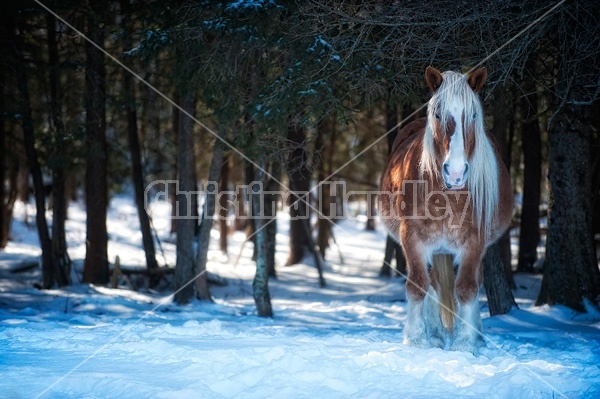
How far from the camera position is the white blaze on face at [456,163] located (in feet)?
15.7

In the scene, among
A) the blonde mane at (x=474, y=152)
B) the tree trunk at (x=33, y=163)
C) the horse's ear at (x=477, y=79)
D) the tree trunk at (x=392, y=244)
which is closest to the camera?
the blonde mane at (x=474, y=152)

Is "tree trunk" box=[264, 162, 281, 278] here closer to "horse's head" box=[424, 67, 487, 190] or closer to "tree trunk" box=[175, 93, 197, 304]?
"tree trunk" box=[175, 93, 197, 304]

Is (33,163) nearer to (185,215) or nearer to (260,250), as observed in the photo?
(185,215)

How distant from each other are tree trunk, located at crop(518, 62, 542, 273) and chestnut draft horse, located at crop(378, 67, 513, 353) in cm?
626

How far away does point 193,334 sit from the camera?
602 cm

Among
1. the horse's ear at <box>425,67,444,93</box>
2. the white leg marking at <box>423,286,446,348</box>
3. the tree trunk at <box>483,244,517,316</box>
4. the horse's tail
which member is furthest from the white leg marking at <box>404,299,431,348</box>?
the tree trunk at <box>483,244,517,316</box>

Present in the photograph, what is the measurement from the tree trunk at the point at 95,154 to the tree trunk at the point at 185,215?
1.85 meters

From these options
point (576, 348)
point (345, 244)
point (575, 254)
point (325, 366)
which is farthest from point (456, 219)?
point (345, 244)

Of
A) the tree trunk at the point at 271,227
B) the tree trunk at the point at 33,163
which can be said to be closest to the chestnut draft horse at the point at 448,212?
the tree trunk at the point at 271,227

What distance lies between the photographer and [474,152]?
17.3 feet

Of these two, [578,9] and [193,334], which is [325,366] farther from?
[578,9]

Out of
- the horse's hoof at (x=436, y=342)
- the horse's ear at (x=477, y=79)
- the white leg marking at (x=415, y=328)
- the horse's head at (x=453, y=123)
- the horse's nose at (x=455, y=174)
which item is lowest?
the horse's hoof at (x=436, y=342)

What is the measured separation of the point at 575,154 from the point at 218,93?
5006mm

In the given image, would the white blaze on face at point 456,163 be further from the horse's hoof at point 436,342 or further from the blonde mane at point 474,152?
the horse's hoof at point 436,342
